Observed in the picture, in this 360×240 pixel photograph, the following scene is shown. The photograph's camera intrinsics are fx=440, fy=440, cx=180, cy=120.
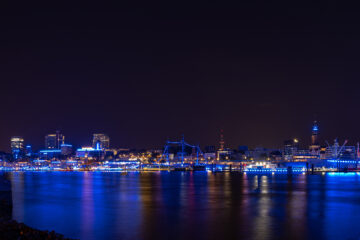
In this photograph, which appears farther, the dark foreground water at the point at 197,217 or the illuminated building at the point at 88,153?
the illuminated building at the point at 88,153

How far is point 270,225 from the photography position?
19.7 meters

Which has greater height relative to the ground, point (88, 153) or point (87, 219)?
point (88, 153)

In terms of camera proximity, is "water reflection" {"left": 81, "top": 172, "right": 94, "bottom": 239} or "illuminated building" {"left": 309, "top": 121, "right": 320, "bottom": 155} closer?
"water reflection" {"left": 81, "top": 172, "right": 94, "bottom": 239}

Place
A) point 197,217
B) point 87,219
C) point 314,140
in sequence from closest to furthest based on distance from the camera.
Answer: point 87,219, point 197,217, point 314,140

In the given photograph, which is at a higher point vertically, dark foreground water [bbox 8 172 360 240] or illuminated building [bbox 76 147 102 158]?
illuminated building [bbox 76 147 102 158]

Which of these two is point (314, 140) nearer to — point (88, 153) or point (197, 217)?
point (88, 153)

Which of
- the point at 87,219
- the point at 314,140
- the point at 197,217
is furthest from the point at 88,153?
Answer: the point at 197,217

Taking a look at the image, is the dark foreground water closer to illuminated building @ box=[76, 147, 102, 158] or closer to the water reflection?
the water reflection

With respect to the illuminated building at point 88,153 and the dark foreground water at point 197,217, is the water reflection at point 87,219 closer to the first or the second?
the dark foreground water at point 197,217

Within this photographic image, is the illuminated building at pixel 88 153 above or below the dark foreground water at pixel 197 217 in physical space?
above

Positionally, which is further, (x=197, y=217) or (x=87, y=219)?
(x=197, y=217)

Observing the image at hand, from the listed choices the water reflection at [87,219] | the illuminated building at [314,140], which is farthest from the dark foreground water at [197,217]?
the illuminated building at [314,140]

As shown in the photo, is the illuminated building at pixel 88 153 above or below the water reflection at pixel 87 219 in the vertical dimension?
above

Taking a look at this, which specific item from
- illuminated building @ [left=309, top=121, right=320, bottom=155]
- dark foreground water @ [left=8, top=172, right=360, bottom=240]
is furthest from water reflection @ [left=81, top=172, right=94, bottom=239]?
illuminated building @ [left=309, top=121, right=320, bottom=155]
